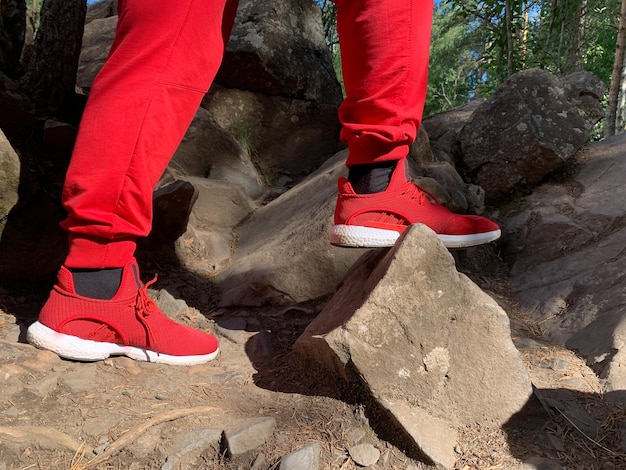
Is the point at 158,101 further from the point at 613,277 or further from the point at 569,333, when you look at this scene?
the point at 613,277

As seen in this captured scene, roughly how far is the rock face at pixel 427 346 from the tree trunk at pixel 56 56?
2237 millimetres

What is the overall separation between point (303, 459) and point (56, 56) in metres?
2.69

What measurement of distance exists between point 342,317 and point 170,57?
0.80m

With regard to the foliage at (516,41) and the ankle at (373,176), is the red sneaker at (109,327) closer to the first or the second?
the ankle at (373,176)

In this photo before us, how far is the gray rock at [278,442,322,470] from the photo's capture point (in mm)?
1174

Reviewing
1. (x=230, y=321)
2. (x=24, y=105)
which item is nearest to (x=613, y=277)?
(x=230, y=321)

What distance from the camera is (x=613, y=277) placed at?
219cm

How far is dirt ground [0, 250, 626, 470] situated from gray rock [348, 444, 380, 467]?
0.04ft

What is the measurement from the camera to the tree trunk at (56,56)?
2924 millimetres

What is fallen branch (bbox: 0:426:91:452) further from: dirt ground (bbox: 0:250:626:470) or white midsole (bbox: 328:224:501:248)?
white midsole (bbox: 328:224:501:248)

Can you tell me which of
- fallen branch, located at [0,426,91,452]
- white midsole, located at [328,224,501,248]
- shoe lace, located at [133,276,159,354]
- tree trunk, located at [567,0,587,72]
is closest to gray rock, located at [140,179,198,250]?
shoe lace, located at [133,276,159,354]

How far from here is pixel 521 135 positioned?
3.38m

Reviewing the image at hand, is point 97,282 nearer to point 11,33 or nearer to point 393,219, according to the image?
point 393,219

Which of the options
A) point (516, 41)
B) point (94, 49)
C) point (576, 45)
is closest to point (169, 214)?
point (94, 49)
